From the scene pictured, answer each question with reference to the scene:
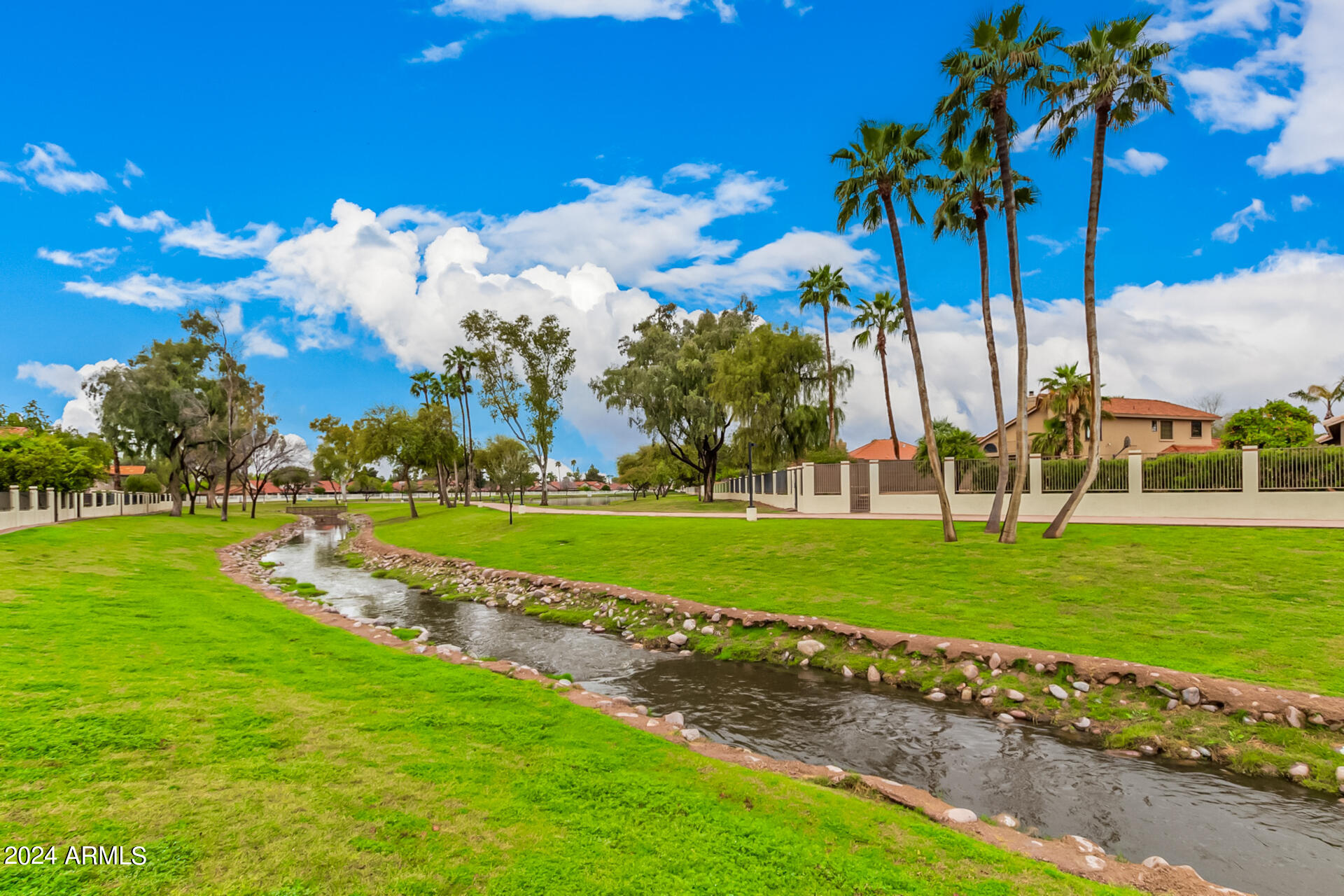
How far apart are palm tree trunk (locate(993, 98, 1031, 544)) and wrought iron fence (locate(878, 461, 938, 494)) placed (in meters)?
11.3

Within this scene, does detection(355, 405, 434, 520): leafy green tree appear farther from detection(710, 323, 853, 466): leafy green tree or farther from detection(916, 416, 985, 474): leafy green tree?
detection(916, 416, 985, 474): leafy green tree

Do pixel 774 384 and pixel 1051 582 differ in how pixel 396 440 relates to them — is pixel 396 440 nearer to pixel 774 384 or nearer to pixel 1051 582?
pixel 774 384

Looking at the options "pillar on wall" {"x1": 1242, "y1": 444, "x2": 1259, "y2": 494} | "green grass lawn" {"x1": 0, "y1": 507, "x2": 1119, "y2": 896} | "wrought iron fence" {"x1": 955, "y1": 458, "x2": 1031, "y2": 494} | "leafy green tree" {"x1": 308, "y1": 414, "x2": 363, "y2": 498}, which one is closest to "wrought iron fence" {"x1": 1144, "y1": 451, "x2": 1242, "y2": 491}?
"pillar on wall" {"x1": 1242, "y1": 444, "x2": 1259, "y2": 494}

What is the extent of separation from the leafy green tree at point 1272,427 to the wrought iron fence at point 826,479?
27336 mm

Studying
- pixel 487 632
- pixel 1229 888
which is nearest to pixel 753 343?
pixel 487 632

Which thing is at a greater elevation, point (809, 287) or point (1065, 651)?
point (809, 287)

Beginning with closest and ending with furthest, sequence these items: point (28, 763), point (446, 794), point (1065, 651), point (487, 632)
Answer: point (28, 763) < point (446, 794) < point (1065, 651) < point (487, 632)

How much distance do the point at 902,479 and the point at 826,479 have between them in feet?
13.5

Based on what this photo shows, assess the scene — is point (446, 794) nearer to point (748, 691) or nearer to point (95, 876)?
point (95, 876)

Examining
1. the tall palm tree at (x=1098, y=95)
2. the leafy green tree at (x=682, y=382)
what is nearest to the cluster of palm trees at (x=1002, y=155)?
the tall palm tree at (x=1098, y=95)

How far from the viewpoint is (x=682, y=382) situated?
43625mm

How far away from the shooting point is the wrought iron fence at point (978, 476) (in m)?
26.1

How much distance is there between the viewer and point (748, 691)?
357 inches

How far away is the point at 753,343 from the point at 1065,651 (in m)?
31.1
